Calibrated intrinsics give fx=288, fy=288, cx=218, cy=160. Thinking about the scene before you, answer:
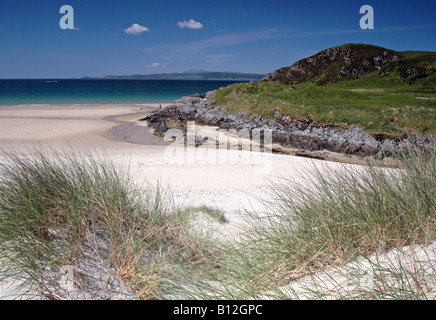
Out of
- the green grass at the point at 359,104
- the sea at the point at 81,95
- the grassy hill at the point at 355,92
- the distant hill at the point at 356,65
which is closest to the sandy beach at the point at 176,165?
the grassy hill at the point at 355,92

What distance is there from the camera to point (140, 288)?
253cm

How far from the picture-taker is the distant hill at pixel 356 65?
1113 inches

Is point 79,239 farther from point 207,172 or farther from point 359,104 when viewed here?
point 359,104

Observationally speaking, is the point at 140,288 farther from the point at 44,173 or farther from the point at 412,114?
the point at 412,114

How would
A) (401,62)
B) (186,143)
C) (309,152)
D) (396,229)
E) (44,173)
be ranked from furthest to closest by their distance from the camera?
1. (401,62)
2. (186,143)
3. (309,152)
4. (44,173)
5. (396,229)

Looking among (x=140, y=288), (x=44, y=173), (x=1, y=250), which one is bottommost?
(x=140, y=288)

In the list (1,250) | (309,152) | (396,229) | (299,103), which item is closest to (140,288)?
(1,250)

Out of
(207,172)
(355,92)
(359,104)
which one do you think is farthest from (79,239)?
(355,92)

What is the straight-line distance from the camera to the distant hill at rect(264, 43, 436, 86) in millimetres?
28281

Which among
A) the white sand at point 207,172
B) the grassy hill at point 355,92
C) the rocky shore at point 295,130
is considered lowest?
the white sand at point 207,172

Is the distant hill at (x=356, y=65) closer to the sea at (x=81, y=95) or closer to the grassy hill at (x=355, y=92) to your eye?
the grassy hill at (x=355, y=92)

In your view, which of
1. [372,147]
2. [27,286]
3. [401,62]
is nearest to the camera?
[27,286]

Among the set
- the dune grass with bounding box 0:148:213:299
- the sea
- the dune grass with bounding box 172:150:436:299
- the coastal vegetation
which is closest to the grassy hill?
the dune grass with bounding box 172:150:436:299
